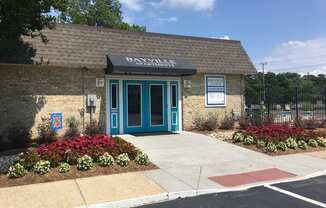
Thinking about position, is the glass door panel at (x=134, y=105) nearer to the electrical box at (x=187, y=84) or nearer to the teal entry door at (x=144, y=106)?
the teal entry door at (x=144, y=106)

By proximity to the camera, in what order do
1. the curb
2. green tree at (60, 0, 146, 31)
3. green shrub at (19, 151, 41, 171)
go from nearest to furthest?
1. the curb
2. green shrub at (19, 151, 41, 171)
3. green tree at (60, 0, 146, 31)

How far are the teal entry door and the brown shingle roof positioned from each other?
1440mm

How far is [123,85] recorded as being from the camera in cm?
1512

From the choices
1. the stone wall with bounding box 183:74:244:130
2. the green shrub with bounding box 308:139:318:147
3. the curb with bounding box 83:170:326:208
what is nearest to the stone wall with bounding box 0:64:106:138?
the stone wall with bounding box 183:74:244:130

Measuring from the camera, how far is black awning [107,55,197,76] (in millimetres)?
13836

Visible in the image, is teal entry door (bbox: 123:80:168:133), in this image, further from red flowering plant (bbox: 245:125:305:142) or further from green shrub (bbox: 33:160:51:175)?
green shrub (bbox: 33:160:51:175)

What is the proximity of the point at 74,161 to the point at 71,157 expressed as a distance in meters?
0.13

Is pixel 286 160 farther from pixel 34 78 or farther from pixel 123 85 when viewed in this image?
pixel 34 78

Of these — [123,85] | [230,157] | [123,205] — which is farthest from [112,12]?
[123,205]

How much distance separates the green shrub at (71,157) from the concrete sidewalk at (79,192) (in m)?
0.99

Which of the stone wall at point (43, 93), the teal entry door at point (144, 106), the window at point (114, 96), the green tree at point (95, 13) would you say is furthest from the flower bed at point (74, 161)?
the green tree at point (95, 13)

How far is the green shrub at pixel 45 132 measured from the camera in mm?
12922

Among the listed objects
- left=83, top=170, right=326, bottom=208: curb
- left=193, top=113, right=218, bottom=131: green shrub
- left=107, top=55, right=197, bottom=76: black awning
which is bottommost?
left=83, top=170, right=326, bottom=208: curb

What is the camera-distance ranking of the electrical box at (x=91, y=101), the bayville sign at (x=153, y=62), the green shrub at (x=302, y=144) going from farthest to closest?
the bayville sign at (x=153, y=62) < the electrical box at (x=91, y=101) < the green shrub at (x=302, y=144)
